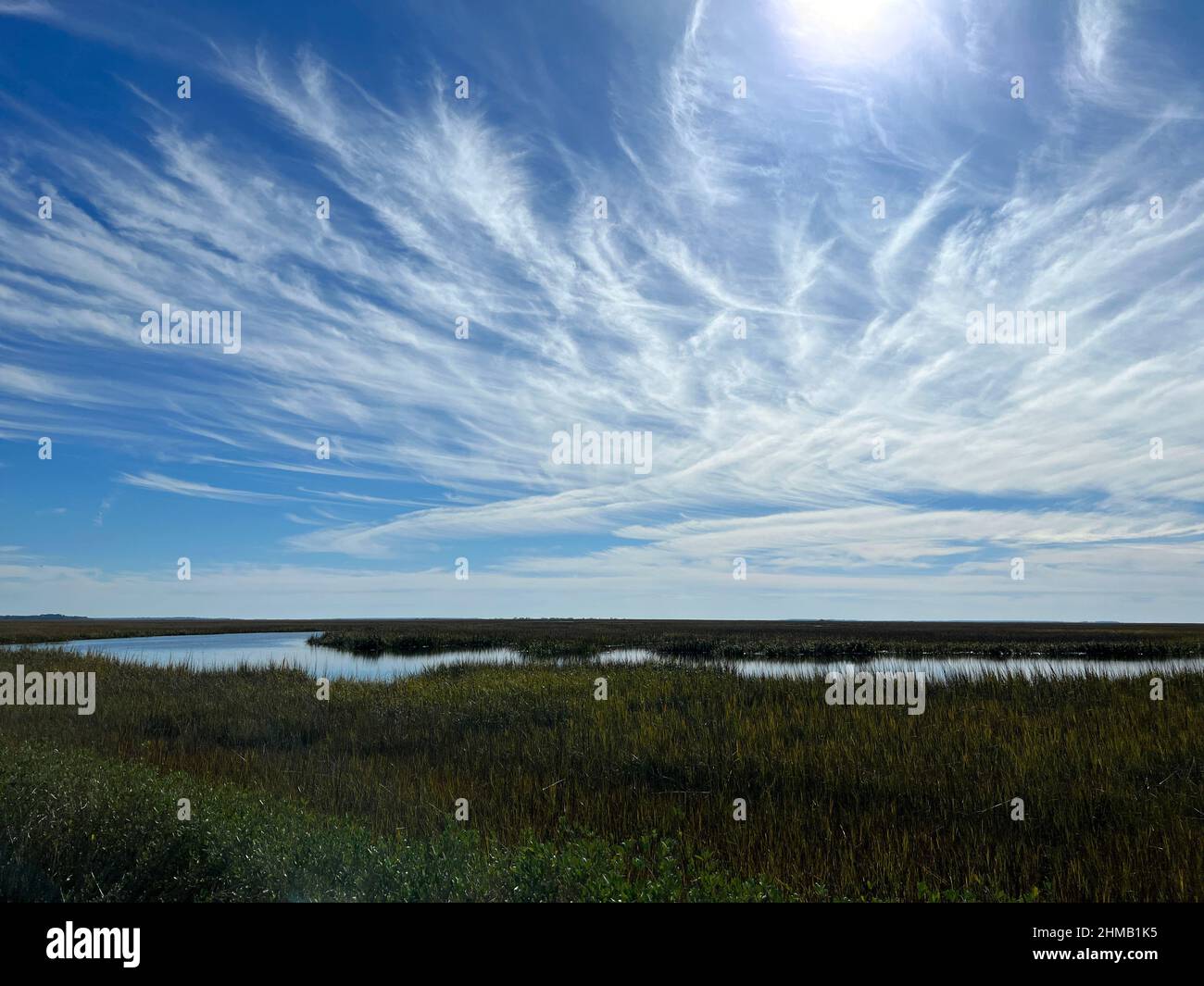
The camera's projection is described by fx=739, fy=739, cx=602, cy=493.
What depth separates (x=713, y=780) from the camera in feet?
44.4

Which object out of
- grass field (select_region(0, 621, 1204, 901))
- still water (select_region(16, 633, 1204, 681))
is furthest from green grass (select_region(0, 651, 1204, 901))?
still water (select_region(16, 633, 1204, 681))

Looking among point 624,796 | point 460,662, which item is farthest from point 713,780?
point 460,662

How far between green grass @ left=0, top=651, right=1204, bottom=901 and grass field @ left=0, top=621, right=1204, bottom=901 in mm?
56

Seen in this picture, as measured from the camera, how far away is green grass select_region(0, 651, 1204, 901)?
8922 mm

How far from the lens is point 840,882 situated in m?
9.11

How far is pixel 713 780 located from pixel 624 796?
1.78 metres

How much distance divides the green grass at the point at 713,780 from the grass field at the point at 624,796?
0.06 meters

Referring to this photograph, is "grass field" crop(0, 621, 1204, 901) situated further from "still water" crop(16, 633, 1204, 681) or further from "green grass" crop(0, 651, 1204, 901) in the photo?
"still water" crop(16, 633, 1204, 681)

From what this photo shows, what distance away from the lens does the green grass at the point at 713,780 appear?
8.92 m

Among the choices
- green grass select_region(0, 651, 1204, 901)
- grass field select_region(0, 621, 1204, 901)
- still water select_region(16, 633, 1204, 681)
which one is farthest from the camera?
still water select_region(16, 633, 1204, 681)

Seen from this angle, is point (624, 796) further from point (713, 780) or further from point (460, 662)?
point (460, 662)
